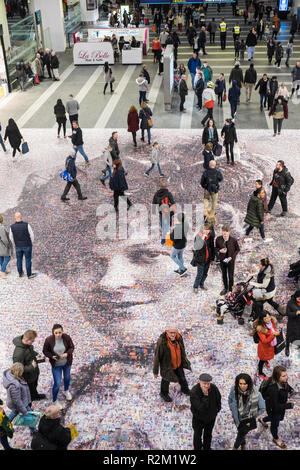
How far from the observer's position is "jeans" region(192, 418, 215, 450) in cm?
645

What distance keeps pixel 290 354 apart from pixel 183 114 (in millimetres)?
12822

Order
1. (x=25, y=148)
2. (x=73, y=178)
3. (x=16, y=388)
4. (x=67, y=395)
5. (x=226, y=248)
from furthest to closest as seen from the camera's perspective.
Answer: (x=25, y=148) → (x=73, y=178) → (x=226, y=248) → (x=67, y=395) → (x=16, y=388)

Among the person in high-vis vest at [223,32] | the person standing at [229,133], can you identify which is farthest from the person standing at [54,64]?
the person standing at [229,133]

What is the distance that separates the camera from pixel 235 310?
30.0 feet

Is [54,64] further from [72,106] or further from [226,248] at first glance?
[226,248]

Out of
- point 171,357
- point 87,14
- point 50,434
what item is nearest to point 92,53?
point 87,14

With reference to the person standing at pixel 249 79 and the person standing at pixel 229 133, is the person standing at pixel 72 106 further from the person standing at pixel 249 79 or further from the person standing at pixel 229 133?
the person standing at pixel 249 79

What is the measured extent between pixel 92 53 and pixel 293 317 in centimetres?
2164

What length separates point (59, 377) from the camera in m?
7.55

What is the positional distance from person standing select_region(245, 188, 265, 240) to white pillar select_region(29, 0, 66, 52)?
68.6 ft

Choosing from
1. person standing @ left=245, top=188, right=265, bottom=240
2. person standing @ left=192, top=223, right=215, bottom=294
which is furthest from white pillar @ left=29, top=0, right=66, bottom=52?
person standing @ left=192, top=223, right=215, bottom=294

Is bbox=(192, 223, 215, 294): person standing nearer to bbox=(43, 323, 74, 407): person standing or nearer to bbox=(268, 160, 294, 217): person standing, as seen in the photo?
bbox=(43, 323, 74, 407): person standing

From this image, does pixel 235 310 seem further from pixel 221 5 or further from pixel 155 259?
pixel 221 5

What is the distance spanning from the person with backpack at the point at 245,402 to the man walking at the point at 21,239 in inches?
209
